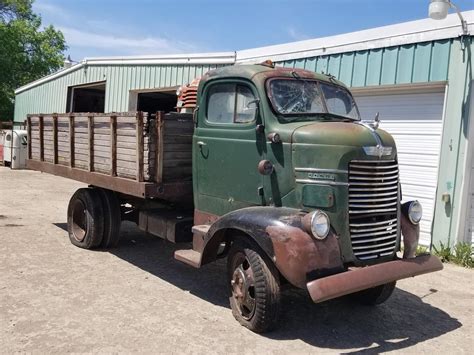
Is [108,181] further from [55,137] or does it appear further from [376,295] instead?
[376,295]

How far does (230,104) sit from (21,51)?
100 ft

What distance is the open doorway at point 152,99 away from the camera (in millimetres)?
14577

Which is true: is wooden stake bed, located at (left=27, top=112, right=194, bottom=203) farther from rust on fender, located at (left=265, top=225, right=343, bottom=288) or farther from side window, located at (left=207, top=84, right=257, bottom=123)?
rust on fender, located at (left=265, top=225, right=343, bottom=288)

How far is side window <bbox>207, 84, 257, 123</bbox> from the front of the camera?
203 inches

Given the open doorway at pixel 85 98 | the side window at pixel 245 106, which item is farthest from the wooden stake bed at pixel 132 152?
the open doorway at pixel 85 98

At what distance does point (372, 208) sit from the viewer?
4.61 meters

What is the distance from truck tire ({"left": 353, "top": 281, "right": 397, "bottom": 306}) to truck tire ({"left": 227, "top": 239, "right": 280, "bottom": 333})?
4.46 ft

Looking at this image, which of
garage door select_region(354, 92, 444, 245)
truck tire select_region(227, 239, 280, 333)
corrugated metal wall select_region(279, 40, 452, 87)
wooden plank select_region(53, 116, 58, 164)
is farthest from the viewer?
garage door select_region(354, 92, 444, 245)

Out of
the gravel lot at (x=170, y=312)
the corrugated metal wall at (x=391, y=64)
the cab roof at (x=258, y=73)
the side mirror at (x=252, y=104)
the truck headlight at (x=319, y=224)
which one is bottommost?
the gravel lot at (x=170, y=312)

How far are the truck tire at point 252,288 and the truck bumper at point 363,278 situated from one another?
17.9 inches

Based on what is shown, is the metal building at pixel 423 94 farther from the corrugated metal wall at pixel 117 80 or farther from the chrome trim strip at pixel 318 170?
the chrome trim strip at pixel 318 170

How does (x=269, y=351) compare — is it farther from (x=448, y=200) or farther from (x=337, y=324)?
(x=448, y=200)

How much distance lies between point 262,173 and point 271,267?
93 centimetres

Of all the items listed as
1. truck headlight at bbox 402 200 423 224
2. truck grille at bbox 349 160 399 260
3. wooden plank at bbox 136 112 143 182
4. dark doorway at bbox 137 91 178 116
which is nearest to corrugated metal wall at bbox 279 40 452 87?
truck headlight at bbox 402 200 423 224
